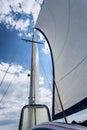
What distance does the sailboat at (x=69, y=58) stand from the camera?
238 inches

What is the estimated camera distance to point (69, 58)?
278 inches

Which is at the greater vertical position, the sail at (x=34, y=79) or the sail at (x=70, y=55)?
the sail at (x=34, y=79)

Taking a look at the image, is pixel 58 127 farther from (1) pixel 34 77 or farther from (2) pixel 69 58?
(1) pixel 34 77

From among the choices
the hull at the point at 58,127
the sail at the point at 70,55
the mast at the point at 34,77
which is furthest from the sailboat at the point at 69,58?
the mast at the point at 34,77

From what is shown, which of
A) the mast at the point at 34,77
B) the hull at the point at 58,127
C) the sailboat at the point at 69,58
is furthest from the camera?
the mast at the point at 34,77

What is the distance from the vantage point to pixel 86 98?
215 inches

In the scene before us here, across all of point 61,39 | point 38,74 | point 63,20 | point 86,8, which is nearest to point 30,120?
point 61,39

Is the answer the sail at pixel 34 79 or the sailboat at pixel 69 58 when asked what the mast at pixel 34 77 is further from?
the sailboat at pixel 69 58

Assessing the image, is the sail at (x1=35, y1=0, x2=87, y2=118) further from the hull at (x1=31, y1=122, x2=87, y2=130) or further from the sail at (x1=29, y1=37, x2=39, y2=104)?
the sail at (x1=29, y1=37, x2=39, y2=104)

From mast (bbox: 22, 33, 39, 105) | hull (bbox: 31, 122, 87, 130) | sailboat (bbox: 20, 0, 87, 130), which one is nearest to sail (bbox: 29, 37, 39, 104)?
mast (bbox: 22, 33, 39, 105)

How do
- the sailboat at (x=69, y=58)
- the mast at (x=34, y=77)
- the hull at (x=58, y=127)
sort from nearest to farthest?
the hull at (x=58, y=127) < the sailboat at (x=69, y=58) < the mast at (x=34, y=77)

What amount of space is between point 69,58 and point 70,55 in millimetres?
87

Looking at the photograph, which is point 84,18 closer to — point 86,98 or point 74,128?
point 86,98

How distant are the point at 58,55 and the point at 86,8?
2316 millimetres
